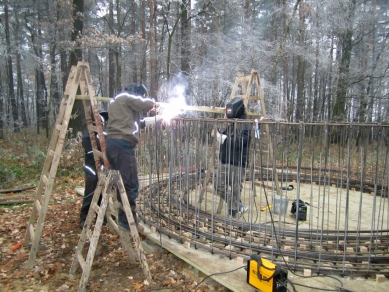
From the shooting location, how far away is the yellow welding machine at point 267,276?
2465 mm

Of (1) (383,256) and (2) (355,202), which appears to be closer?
(1) (383,256)

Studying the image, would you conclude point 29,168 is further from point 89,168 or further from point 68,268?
point 68,268

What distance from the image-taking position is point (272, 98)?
38.3ft

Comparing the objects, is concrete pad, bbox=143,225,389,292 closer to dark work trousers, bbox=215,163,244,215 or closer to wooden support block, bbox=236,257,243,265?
wooden support block, bbox=236,257,243,265

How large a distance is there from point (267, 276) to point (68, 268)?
243cm

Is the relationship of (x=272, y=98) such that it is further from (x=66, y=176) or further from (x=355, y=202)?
(x=66, y=176)

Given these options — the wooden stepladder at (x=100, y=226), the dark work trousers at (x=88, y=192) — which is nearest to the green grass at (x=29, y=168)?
the dark work trousers at (x=88, y=192)

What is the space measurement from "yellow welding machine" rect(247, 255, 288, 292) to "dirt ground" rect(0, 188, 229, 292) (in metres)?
0.44

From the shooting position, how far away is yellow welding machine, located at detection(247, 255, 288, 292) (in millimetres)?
2465

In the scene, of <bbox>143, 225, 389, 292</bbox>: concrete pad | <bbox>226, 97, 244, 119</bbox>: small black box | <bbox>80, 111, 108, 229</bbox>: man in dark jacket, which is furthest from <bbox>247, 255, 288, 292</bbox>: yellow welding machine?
<bbox>80, 111, 108, 229</bbox>: man in dark jacket

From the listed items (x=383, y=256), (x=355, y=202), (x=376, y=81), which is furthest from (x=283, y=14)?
(x=383, y=256)

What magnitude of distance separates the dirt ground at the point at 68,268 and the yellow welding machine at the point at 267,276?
435mm

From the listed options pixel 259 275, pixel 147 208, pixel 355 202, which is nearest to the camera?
pixel 259 275

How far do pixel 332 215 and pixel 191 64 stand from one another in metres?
9.02
